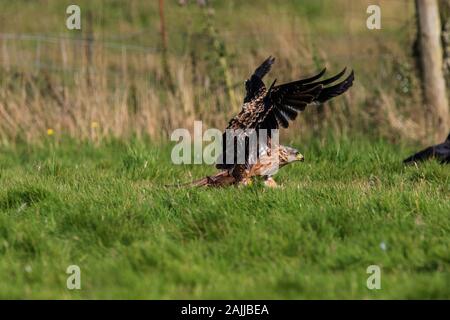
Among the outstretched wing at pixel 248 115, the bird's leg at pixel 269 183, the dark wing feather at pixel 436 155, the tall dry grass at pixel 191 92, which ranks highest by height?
the tall dry grass at pixel 191 92

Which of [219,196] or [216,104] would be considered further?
[216,104]

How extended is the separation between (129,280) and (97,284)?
0.22 metres

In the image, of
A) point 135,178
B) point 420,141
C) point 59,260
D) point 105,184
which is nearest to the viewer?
point 59,260

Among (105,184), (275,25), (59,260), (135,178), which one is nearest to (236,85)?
(275,25)

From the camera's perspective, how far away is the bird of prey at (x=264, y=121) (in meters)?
7.23

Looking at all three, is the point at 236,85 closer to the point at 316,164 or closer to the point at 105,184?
the point at 316,164

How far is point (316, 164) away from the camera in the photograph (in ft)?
29.6

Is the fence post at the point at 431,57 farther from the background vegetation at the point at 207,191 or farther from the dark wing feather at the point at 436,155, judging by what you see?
the dark wing feather at the point at 436,155

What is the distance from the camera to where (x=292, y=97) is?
7227 mm

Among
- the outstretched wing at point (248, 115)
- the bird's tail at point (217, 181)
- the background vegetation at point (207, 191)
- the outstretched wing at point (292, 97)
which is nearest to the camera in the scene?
the background vegetation at point (207, 191)

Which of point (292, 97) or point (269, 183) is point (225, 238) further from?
point (292, 97)

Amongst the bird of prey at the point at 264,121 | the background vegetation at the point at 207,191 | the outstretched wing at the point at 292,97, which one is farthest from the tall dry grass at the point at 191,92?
the outstretched wing at the point at 292,97

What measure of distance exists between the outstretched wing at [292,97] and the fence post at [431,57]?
4633mm

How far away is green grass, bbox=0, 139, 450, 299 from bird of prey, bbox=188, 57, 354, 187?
307 mm
